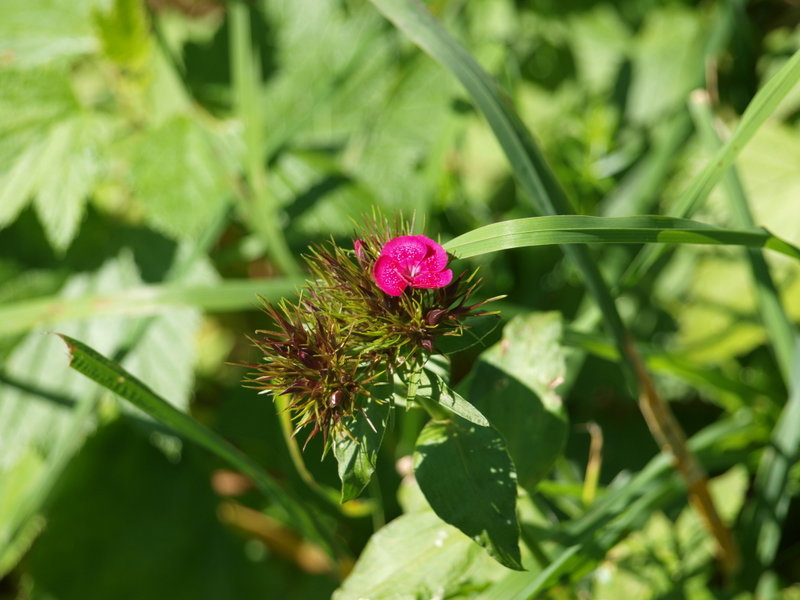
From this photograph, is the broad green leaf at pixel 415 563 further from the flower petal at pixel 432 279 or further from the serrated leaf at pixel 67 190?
the serrated leaf at pixel 67 190

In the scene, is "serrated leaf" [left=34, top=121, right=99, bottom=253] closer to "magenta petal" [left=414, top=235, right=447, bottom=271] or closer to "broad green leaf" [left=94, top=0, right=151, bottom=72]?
"broad green leaf" [left=94, top=0, right=151, bottom=72]

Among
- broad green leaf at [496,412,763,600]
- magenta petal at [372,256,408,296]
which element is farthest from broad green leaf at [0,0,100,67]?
broad green leaf at [496,412,763,600]

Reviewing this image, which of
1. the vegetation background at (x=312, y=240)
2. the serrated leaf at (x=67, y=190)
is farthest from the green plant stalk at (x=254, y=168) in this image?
the serrated leaf at (x=67, y=190)

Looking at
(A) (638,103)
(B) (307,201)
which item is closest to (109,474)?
(B) (307,201)

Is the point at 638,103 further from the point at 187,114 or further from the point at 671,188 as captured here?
the point at 187,114

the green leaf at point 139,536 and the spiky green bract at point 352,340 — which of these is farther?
the green leaf at point 139,536
